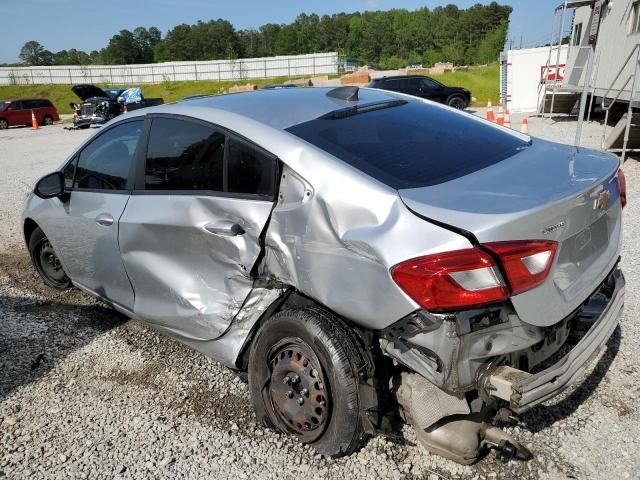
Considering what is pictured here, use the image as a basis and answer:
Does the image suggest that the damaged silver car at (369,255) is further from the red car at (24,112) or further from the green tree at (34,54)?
the green tree at (34,54)

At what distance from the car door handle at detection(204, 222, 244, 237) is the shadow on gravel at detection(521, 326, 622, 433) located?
5.83 ft

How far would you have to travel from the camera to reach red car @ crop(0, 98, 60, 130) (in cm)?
2758

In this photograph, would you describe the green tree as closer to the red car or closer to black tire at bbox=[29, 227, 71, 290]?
the red car

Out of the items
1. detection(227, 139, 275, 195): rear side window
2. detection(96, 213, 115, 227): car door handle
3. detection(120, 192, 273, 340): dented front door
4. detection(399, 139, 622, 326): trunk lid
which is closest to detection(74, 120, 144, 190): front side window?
detection(96, 213, 115, 227): car door handle

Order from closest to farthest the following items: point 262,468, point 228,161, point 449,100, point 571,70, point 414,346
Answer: point 414,346 < point 262,468 < point 228,161 < point 571,70 < point 449,100

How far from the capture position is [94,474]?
2572mm

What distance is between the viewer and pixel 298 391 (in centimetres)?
256

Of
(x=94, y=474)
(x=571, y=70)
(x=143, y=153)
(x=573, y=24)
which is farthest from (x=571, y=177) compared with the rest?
(x=573, y=24)

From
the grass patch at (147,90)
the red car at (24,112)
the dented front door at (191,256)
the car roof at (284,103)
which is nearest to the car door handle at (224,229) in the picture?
the dented front door at (191,256)

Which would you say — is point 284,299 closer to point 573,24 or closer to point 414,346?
point 414,346

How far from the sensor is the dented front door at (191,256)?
267cm

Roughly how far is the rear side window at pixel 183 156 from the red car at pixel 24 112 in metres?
29.2

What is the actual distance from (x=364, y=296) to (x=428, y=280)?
0.31 meters

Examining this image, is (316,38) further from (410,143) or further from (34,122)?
(410,143)
